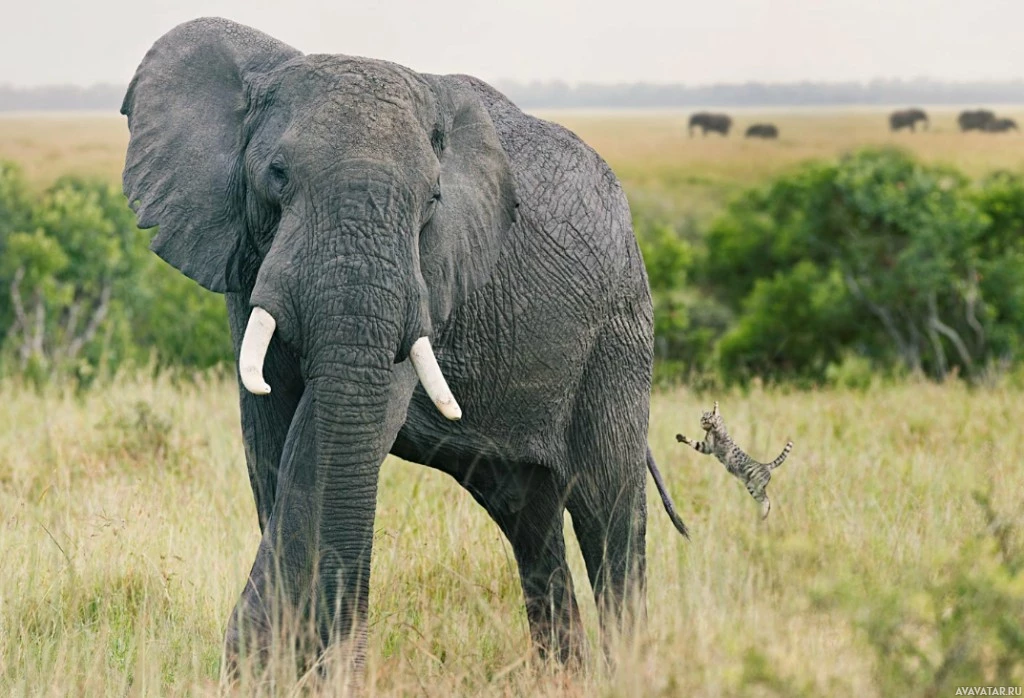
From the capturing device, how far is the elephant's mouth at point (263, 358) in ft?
13.8

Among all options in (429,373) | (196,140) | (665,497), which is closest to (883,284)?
(665,497)

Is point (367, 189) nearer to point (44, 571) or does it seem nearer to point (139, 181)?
point (139, 181)

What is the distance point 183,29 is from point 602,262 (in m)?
1.71

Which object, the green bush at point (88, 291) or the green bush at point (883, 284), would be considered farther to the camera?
the green bush at point (883, 284)

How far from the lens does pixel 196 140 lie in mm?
4934

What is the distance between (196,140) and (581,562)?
10.3ft

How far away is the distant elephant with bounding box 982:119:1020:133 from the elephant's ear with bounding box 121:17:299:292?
35.8 meters

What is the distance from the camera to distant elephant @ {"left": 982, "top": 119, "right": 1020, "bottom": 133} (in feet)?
127

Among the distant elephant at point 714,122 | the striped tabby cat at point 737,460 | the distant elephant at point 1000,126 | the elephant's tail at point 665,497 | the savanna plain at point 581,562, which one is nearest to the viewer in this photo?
the savanna plain at point 581,562

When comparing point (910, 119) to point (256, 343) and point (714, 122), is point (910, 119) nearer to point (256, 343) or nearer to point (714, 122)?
point (714, 122)

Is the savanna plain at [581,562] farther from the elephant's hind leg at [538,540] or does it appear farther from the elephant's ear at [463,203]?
the elephant's ear at [463,203]

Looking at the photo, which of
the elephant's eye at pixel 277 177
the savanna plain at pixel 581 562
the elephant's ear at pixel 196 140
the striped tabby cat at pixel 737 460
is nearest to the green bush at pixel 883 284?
the savanna plain at pixel 581 562

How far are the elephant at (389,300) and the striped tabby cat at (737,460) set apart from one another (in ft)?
3.63

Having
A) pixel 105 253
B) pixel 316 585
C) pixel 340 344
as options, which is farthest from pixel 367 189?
pixel 105 253
